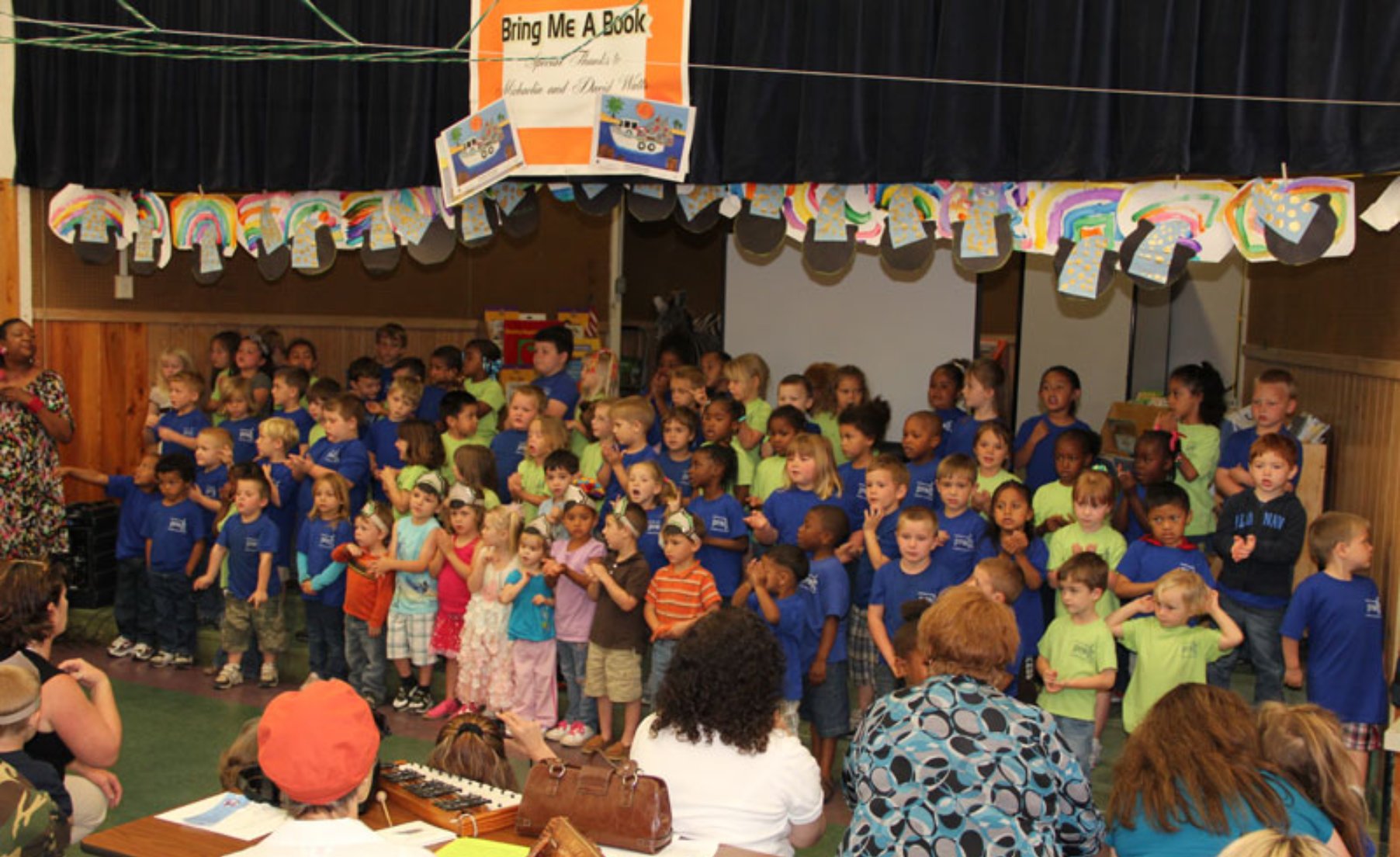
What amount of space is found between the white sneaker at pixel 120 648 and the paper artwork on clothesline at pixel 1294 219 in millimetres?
6164

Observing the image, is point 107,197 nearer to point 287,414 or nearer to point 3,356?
point 3,356

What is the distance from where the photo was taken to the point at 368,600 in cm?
646

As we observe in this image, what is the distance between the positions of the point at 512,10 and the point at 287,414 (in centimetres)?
293

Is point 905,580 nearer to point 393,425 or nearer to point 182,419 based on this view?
point 393,425

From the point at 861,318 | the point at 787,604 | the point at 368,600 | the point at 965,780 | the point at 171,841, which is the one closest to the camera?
the point at 965,780

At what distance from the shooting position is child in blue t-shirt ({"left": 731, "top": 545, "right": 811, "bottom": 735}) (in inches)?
208

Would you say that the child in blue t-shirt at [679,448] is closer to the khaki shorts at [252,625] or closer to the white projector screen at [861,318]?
the khaki shorts at [252,625]

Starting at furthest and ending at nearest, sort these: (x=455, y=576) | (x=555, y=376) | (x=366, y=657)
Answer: (x=555, y=376) → (x=366, y=657) → (x=455, y=576)

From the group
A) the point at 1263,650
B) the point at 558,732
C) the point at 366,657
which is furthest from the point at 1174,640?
the point at 366,657

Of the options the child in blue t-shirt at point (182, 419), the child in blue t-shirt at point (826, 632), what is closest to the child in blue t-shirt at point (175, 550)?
the child in blue t-shirt at point (182, 419)

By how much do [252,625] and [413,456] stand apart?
1.28 meters

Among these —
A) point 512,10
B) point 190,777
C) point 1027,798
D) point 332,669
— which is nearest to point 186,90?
point 512,10

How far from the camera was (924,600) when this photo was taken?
5141 millimetres

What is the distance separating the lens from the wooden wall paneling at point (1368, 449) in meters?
5.77
